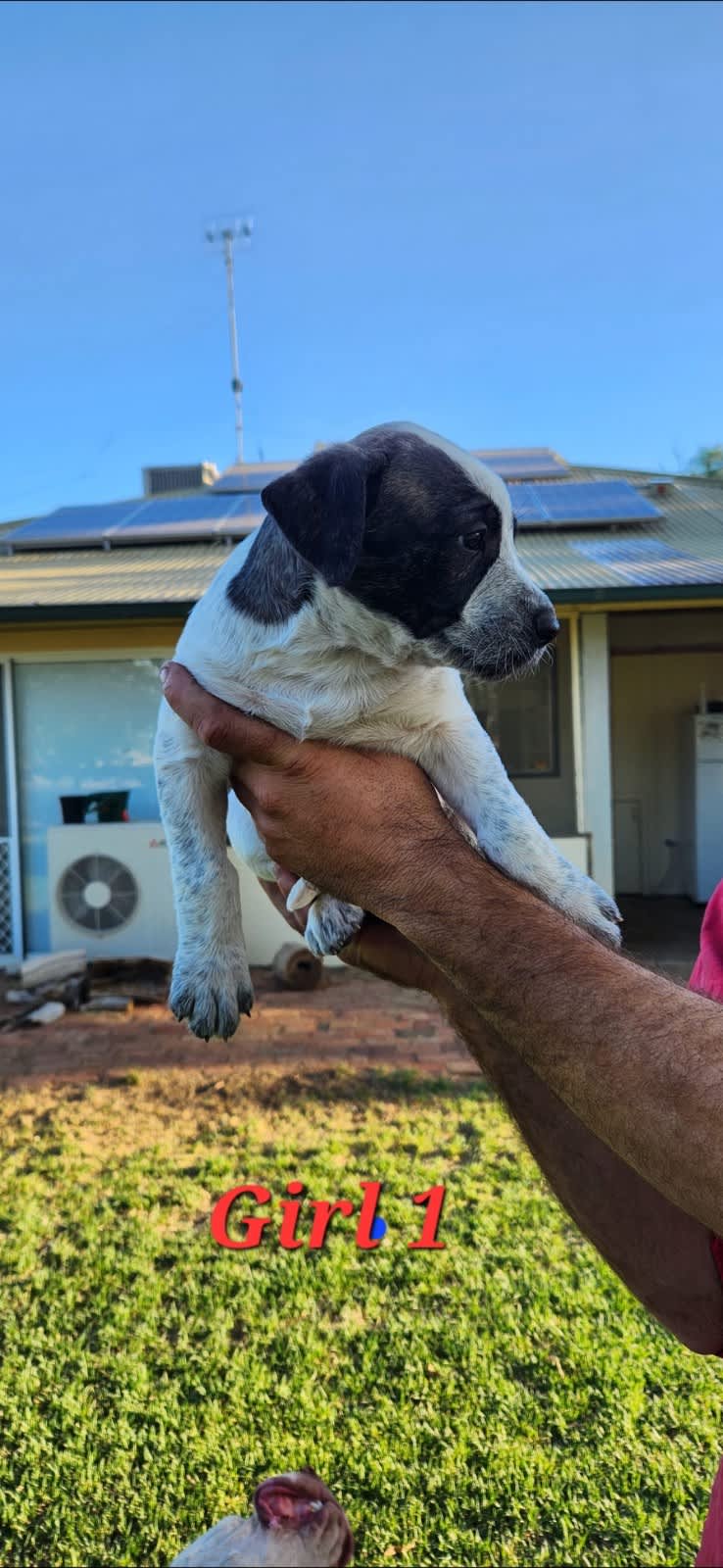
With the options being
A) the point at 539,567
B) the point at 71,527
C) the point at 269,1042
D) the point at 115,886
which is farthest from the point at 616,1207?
the point at 71,527

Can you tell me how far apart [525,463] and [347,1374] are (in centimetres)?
1609

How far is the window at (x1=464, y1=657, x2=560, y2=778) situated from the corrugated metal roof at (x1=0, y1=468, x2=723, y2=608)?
1.71 metres

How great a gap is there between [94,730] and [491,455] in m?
9.49

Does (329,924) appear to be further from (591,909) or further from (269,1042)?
(269,1042)

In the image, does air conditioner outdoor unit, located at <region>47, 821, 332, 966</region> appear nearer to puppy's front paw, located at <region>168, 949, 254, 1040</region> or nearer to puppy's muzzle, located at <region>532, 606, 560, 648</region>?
puppy's front paw, located at <region>168, 949, 254, 1040</region>

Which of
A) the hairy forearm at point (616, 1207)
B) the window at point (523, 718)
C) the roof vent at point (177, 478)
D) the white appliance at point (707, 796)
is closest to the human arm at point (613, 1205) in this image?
the hairy forearm at point (616, 1207)

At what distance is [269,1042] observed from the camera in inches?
343

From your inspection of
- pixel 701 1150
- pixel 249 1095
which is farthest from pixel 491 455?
pixel 701 1150

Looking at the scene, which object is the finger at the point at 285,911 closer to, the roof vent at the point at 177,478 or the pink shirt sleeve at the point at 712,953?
the pink shirt sleeve at the point at 712,953

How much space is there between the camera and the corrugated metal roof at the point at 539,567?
11.0 meters

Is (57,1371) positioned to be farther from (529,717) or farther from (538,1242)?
(529,717)

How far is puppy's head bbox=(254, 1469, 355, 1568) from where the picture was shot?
1.43 meters

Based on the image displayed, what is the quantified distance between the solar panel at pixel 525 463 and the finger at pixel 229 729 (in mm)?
15236

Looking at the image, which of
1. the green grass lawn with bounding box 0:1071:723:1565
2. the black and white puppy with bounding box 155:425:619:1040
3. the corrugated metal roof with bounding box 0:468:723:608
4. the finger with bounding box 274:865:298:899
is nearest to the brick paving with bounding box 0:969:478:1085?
the green grass lawn with bounding box 0:1071:723:1565
